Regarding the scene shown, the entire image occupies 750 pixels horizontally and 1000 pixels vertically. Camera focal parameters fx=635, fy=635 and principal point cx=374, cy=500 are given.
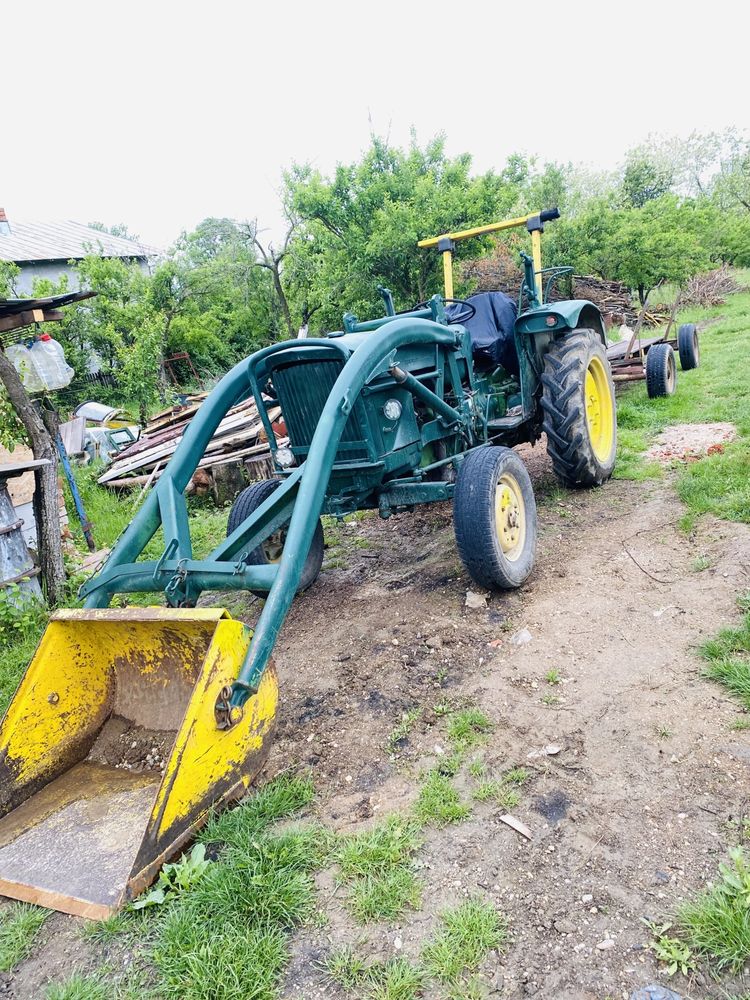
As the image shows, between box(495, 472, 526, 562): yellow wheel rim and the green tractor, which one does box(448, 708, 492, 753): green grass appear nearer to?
the green tractor

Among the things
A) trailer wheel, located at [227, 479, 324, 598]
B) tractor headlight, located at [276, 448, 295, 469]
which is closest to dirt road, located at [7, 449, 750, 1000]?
trailer wheel, located at [227, 479, 324, 598]

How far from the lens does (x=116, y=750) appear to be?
2.64 metres

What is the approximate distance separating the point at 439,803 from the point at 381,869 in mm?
320

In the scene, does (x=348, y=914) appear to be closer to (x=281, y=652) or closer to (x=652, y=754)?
(x=652, y=754)

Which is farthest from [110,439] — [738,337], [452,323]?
[738,337]

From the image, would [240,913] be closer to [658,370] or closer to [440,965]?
[440,965]

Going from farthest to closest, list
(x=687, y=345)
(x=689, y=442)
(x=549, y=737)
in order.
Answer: (x=687, y=345), (x=689, y=442), (x=549, y=737)

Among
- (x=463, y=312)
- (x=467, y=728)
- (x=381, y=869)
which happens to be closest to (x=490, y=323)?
(x=463, y=312)

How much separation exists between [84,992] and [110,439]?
10.2m

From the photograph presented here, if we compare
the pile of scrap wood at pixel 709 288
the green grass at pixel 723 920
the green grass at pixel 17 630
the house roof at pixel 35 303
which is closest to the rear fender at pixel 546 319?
the house roof at pixel 35 303

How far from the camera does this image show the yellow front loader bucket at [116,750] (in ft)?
6.64

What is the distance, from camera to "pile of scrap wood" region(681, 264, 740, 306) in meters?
17.5

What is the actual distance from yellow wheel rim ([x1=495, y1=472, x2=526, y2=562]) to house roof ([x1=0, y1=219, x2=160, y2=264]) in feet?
67.5

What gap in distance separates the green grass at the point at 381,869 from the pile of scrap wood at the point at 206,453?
5492mm
